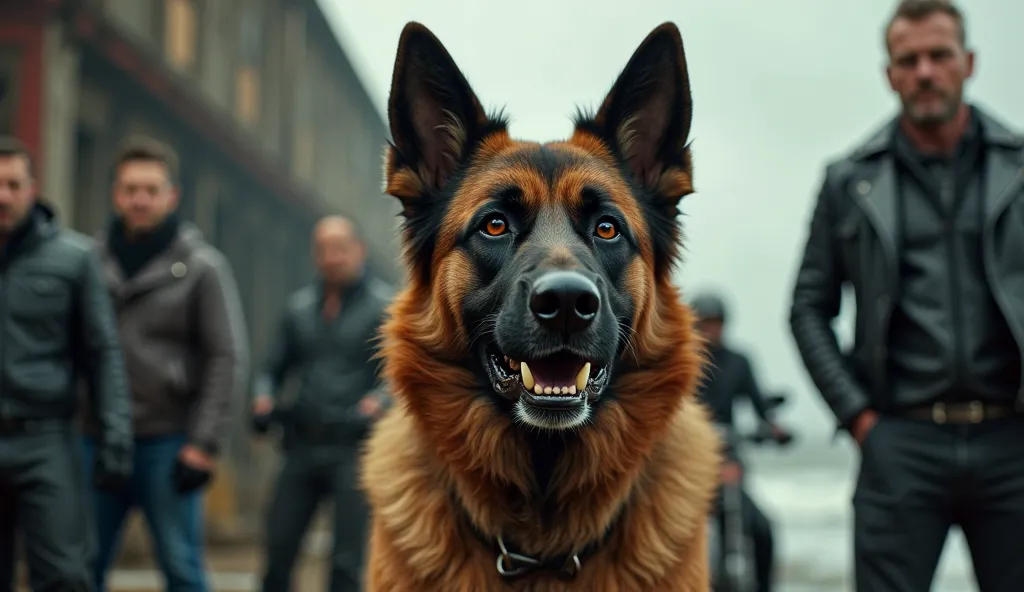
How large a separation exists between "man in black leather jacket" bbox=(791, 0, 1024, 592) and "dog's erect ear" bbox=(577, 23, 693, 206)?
2.63 ft

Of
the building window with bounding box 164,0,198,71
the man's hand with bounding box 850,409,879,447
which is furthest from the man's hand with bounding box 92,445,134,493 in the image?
the building window with bounding box 164,0,198,71

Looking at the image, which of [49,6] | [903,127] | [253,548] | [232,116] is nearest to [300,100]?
[232,116]

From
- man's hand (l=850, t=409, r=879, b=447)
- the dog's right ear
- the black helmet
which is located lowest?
man's hand (l=850, t=409, r=879, b=447)

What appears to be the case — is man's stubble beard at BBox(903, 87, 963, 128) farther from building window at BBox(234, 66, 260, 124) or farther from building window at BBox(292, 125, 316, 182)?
building window at BBox(292, 125, 316, 182)

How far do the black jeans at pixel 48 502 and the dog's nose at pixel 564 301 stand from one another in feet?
8.49

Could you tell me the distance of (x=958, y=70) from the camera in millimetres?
3799

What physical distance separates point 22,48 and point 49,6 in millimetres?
536

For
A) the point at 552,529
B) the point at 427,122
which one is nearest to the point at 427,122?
the point at 427,122

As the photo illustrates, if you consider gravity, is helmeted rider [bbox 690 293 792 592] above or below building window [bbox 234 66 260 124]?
below

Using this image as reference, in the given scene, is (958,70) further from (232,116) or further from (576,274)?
(232,116)

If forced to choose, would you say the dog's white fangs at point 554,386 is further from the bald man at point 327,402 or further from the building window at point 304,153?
the building window at point 304,153

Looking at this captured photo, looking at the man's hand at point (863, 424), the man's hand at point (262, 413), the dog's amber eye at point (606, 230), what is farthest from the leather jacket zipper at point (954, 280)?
the man's hand at point (262, 413)

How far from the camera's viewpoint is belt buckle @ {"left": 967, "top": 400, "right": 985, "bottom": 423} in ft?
11.8

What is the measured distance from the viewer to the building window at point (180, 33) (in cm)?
1602
